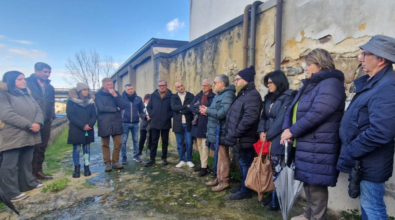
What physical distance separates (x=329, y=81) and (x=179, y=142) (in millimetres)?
3452

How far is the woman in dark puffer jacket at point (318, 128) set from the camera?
2139mm

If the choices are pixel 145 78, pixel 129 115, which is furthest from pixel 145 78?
pixel 129 115

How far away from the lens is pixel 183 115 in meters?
4.93

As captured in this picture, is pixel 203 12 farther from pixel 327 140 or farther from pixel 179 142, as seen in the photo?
pixel 327 140

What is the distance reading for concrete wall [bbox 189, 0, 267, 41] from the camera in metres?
6.94

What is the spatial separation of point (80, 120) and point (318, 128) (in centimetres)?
399

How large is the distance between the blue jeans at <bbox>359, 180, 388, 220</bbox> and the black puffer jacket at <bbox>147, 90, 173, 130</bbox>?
3740 mm

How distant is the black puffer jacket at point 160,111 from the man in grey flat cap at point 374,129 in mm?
3592

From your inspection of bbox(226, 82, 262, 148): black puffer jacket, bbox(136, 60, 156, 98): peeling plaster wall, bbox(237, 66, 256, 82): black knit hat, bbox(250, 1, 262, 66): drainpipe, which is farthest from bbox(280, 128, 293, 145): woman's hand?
bbox(136, 60, 156, 98): peeling plaster wall

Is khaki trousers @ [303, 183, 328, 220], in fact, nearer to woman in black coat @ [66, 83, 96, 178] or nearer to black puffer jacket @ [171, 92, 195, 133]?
black puffer jacket @ [171, 92, 195, 133]

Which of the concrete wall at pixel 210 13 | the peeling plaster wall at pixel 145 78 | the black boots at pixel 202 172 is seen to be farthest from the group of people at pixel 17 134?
the peeling plaster wall at pixel 145 78

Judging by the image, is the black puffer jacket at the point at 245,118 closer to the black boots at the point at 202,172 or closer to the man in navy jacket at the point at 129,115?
the black boots at the point at 202,172

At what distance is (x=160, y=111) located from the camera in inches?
196

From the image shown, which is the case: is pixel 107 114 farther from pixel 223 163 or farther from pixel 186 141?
pixel 223 163
